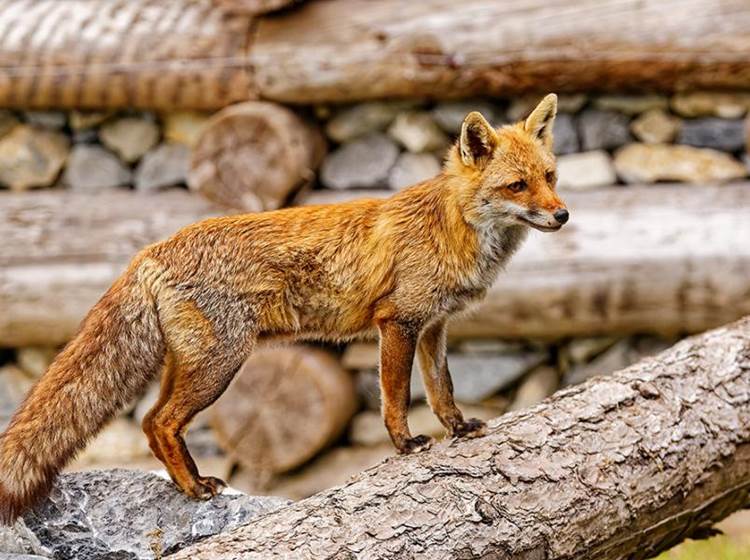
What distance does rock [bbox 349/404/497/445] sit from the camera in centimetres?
783

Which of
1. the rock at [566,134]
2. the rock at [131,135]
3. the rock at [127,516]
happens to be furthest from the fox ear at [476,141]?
the rock at [131,135]

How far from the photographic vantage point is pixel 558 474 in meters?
4.84

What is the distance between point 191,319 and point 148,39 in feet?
12.0

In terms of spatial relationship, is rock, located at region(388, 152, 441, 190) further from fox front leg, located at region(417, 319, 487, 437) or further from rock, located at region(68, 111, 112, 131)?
fox front leg, located at region(417, 319, 487, 437)

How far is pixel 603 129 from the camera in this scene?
771 centimetres

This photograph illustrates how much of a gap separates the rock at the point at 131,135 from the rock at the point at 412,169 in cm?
170

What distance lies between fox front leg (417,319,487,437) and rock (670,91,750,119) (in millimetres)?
3151

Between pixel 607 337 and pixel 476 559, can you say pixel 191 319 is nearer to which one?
pixel 476 559

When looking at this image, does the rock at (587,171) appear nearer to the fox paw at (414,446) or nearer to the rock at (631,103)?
the rock at (631,103)

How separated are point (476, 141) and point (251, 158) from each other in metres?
2.89

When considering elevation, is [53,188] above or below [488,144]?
below

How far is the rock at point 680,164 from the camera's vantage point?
762 centimetres

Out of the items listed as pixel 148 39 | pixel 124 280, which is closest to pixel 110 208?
pixel 148 39

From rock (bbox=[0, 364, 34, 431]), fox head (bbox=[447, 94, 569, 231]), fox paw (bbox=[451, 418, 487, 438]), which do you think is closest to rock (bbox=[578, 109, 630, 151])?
fox head (bbox=[447, 94, 569, 231])
